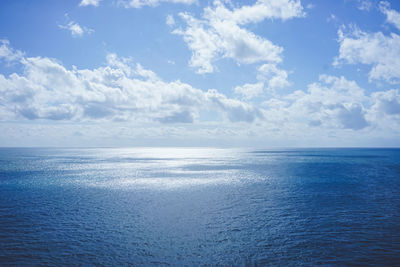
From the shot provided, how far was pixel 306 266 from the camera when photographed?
24016mm

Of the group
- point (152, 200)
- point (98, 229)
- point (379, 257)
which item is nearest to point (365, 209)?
point (379, 257)

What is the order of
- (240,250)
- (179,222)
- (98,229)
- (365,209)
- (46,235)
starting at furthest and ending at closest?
1. (365,209)
2. (179,222)
3. (98,229)
4. (46,235)
5. (240,250)

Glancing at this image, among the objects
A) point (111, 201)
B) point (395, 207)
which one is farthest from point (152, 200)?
point (395, 207)

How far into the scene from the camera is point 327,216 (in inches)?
1560

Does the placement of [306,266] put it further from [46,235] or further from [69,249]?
[46,235]

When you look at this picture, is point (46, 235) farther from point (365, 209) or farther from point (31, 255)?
point (365, 209)

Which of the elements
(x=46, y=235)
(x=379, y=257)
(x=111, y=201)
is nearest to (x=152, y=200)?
(x=111, y=201)

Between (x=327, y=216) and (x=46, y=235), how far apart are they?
42054 mm

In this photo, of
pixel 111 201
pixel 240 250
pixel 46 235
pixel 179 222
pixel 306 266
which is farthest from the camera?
pixel 111 201

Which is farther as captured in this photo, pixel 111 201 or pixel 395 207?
pixel 111 201

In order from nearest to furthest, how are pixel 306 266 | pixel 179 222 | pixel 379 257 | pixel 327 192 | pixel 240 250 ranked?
1. pixel 306 266
2. pixel 379 257
3. pixel 240 250
4. pixel 179 222
5. pixel 327 192

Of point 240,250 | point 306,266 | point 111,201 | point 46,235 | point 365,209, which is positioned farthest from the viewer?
point 111,201

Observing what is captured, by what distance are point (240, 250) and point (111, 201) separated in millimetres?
33287

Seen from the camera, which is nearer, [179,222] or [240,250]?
[240,250]
